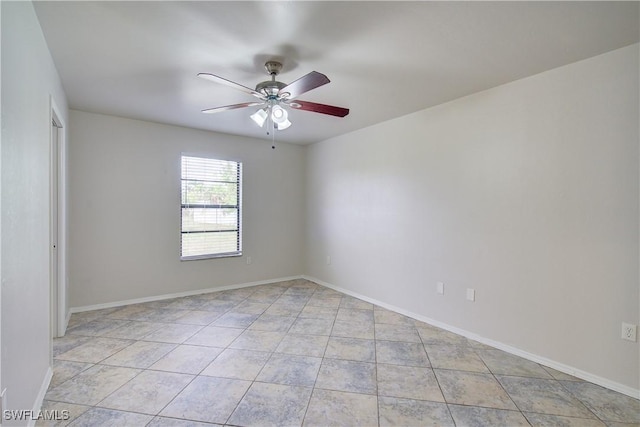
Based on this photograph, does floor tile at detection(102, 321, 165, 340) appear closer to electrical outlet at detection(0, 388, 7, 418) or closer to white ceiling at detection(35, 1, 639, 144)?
electrical outlet at detection(0, 388, 7, 418)

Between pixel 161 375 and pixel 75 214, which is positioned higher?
pixel 75 214

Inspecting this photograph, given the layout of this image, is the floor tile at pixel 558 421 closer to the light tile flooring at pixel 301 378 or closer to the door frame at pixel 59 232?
the light tile flooring at pixel 301 378

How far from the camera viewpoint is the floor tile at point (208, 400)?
1.86 metres

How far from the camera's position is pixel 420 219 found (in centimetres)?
352

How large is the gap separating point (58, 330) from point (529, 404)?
13.2 feet

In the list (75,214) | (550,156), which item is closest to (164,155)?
(75,214)

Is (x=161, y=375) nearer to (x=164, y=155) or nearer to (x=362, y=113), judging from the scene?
(x=164, y=155)

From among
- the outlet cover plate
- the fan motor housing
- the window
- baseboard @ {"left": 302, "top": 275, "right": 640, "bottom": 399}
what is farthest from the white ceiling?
baseboard @ {"left": 302, "top": 275, "right": 640, "bottom": 399}

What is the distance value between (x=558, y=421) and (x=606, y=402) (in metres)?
0.50

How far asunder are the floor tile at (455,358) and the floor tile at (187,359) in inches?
73.7

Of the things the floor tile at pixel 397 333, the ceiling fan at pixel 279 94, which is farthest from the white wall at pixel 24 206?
the floor tile at pixel 397 333

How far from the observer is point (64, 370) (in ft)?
7.66

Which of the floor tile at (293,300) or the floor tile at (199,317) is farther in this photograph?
the floor tile at (293,300)

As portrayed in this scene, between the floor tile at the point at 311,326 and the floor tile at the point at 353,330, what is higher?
the floor tile at the point at 353,330
